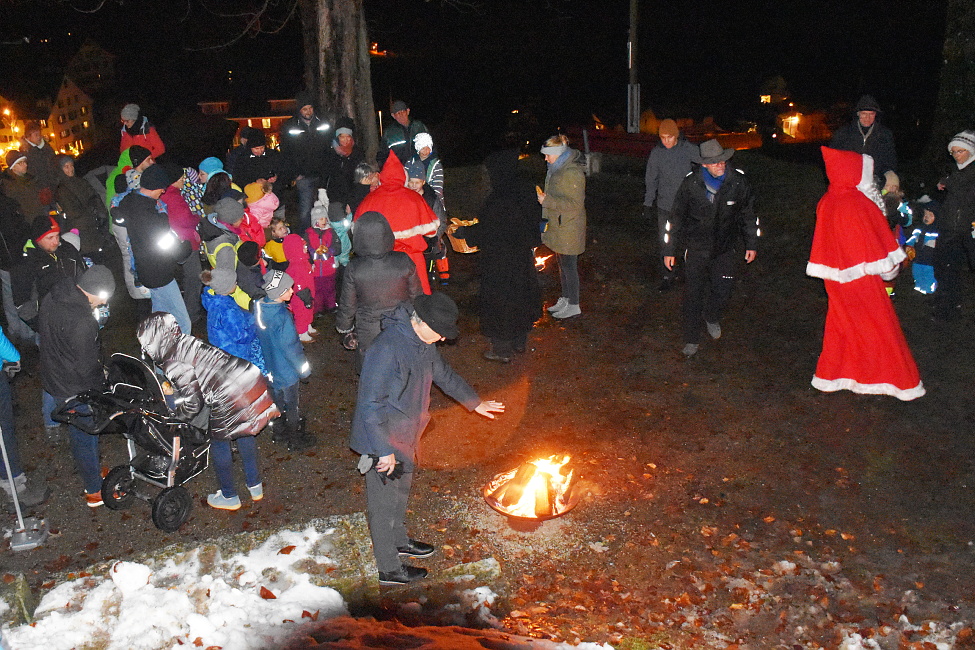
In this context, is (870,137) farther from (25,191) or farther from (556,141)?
(25,191)

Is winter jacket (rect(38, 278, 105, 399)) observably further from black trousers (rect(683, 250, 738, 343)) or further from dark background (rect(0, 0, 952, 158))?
dark background (rect(0, 0, 952, 158))

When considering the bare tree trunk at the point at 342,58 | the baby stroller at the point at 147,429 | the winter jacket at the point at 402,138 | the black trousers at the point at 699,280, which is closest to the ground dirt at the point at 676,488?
the baby stroller at the point at 147,429

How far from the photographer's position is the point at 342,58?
49.5 feet

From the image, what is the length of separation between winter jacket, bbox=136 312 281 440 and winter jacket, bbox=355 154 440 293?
2.71 m

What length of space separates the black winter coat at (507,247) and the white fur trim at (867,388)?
126 inches

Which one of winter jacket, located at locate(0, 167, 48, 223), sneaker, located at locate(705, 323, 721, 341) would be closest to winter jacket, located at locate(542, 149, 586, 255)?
sneaker, located at locate(705, 323, 721, 341)

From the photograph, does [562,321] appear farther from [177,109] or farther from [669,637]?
[177,109]

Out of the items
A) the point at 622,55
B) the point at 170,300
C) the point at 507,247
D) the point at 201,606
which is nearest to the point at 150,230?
the point at 170,300

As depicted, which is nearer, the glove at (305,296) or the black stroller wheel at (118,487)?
the black stroller wheel at (118,487)

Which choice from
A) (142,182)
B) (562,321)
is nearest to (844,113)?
(562,321)

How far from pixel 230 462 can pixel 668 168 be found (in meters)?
7.13

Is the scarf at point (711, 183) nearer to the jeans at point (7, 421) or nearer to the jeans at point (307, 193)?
the jeans at point (307, 193)

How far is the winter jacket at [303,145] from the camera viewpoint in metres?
12.3

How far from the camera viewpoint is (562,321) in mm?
10883
